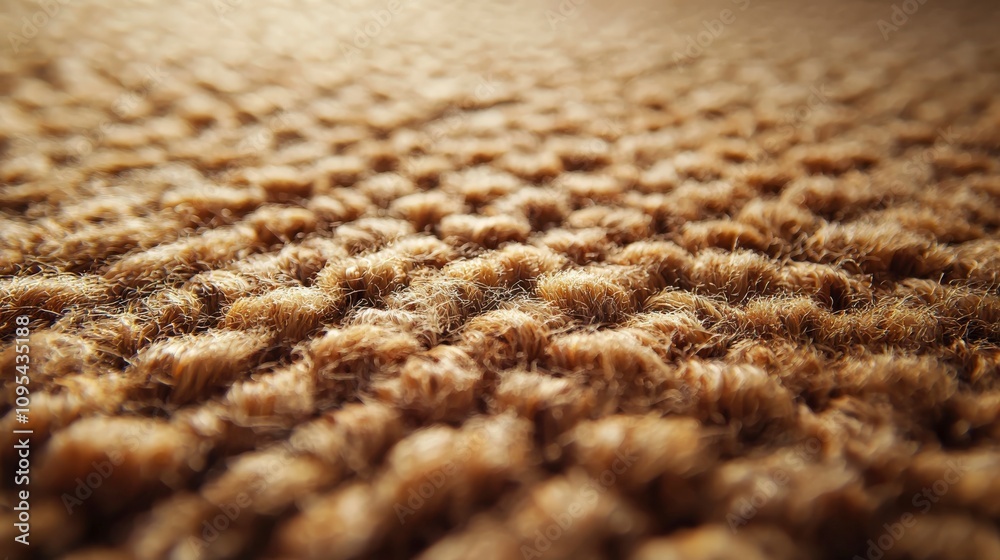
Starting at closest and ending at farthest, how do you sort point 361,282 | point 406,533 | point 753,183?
point 406,533
point 361,282
point 753,183

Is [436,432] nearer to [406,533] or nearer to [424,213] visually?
[406,533]

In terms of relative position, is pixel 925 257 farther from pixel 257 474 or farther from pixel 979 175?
pixel 257 474

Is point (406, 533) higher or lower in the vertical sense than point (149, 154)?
lower

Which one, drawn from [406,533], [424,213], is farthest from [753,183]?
[406,533]

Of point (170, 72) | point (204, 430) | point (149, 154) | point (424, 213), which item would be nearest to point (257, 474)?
point (204, 430)

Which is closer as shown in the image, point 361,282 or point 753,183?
point 361,282

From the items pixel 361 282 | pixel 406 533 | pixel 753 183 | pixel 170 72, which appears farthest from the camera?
pixel 170 72
